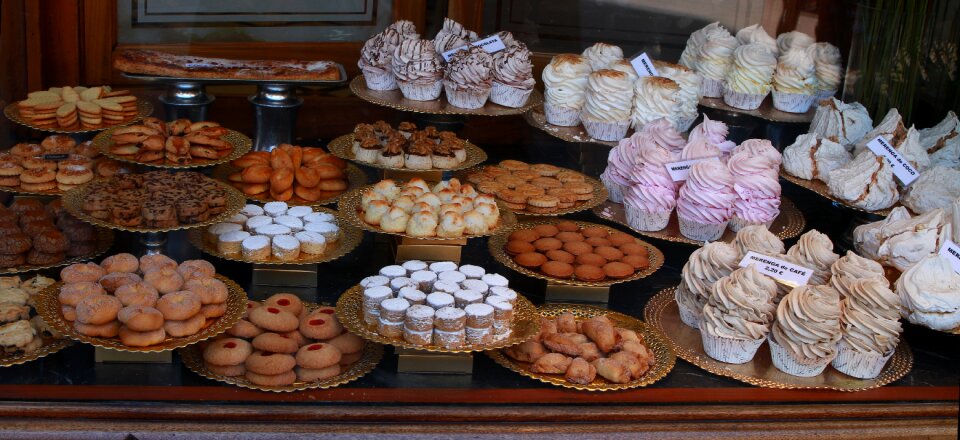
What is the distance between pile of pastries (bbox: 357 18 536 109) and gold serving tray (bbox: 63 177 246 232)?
101 cm

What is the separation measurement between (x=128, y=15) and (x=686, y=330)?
7.51ft

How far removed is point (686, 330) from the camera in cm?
263

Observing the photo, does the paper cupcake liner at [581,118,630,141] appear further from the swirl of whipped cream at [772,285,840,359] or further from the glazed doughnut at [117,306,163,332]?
the glazed doughnut at [117,306,163,332]

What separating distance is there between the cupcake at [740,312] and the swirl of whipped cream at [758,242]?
0.50 feet

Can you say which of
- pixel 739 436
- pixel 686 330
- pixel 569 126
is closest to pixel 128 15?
pixel 569 126

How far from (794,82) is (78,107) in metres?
2.52

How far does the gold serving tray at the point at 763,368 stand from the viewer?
2.41 m

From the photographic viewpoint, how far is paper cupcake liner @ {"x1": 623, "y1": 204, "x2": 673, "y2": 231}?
302 centimetres

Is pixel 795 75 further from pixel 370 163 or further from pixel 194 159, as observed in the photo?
pixel 194 159

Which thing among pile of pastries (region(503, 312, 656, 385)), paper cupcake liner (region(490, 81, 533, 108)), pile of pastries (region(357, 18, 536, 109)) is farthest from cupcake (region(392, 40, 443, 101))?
pile of pastries (region(503, 312, 656, 385))

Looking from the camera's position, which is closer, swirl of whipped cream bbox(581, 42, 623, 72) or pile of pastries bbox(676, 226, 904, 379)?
pile of pastries bbox(676, 226, 904, 379)

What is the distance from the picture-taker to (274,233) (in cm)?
271

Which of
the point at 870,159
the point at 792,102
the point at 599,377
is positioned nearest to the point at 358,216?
the point at 599,377

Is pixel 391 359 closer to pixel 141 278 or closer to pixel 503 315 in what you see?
pixel 503 315
